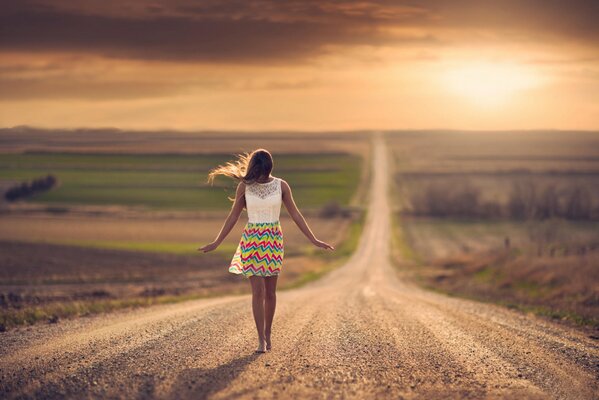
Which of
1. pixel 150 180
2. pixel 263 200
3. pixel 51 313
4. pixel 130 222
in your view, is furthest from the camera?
pixel 150 180

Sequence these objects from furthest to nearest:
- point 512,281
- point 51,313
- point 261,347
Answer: point 512,281, point 51,313, point 261,347

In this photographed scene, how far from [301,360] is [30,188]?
70.5 m

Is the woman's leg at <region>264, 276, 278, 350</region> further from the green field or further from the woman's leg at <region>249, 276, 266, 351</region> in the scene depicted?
the green field

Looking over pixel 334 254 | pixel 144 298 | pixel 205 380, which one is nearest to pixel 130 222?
pixel 334 254

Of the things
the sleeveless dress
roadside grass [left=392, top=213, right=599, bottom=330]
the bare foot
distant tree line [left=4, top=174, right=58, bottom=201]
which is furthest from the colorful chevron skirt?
distant tree line [left=4, top=174, right=58, bottom=201]

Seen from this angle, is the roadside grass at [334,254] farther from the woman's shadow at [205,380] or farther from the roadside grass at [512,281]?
the woman's shadow at [205,380]

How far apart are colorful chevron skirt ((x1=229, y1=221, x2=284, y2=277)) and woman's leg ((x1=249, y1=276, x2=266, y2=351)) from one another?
11cm

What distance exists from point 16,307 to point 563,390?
16.9m

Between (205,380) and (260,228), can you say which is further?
(260,228)

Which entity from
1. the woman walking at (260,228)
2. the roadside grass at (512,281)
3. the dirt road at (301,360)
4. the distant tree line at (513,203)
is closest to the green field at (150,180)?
the distant tree line at (513,203)

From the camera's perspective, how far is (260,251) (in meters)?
8.63

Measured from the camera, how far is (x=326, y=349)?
9094 mm

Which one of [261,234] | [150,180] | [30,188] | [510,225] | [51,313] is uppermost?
[261,234]

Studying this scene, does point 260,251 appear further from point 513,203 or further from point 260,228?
point 513,203
